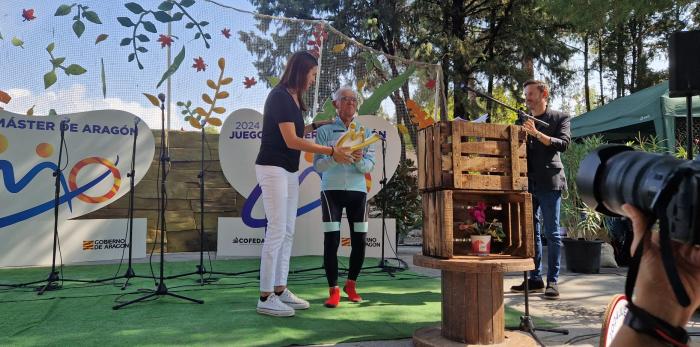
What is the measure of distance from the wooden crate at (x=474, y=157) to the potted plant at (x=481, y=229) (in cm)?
19

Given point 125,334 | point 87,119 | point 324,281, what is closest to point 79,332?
point 125,334

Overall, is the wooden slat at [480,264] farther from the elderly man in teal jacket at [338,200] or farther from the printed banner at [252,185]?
the printed banner at [252,185]

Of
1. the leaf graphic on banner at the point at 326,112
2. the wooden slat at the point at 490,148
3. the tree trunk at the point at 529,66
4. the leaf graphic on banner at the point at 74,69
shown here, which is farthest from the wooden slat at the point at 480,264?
the tree trunk at the point at 529,66

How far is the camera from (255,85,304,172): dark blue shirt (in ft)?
10.1

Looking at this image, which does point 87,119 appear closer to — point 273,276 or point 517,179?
point 273,276

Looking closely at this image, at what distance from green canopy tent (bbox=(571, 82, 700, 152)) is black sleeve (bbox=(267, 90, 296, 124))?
656cm

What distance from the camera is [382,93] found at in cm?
648

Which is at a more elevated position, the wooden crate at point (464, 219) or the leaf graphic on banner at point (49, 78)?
the leaf graphic on banner at point (49, 78)

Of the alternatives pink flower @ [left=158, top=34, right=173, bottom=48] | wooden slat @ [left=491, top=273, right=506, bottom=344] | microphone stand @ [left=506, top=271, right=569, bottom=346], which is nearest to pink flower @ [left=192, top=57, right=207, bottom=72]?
pink flower @ [left=158, top=34, right=173, bottom=48]

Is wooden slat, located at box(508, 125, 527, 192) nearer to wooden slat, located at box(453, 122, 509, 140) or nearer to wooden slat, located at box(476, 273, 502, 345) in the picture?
wooden slat, located at box(453, 122, 509, 140)

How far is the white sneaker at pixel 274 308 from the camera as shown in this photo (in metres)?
3.09

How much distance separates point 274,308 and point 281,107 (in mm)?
1221

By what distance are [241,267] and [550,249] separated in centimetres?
320

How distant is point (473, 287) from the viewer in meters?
2.37
